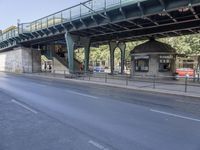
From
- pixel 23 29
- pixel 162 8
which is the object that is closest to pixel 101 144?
pixel 162 8

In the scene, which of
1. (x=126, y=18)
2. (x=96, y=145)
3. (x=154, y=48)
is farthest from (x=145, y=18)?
(x=96, y=145)

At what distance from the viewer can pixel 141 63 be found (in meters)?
28.2

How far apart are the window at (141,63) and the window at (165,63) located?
1670 millimetres

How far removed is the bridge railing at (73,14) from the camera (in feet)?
69.4

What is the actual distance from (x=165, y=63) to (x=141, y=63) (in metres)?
2.95

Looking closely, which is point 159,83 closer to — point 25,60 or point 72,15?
point 72,15

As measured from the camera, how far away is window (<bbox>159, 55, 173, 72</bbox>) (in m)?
26.6

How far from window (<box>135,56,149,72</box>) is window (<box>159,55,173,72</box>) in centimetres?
167

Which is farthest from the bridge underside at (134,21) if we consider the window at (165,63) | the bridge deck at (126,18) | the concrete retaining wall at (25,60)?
the concrete retaining wall at (25,60)

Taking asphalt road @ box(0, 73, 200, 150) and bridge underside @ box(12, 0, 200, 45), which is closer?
asphalt road @ box(0, 73, 200, 150)

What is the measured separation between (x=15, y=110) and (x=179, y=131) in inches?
248

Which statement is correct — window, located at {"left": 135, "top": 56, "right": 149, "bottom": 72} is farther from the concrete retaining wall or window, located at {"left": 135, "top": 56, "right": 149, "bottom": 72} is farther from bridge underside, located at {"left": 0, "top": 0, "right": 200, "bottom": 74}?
the concrete retaining wall

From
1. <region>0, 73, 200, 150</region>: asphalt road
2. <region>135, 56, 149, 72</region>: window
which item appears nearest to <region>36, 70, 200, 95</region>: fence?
<region>135, 56, 149, 72</region>: window

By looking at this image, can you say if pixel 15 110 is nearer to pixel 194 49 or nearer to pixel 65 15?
pixel 65 15
